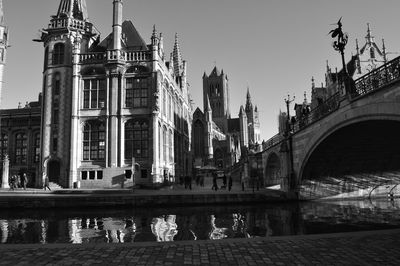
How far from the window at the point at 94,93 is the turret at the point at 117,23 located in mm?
4982

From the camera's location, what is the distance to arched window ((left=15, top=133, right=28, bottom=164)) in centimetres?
5478

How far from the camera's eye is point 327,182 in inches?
1161

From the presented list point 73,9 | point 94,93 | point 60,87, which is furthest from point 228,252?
point 73,9

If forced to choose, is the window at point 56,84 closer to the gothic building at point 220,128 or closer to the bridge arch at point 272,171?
the bridge arch at point 272,171

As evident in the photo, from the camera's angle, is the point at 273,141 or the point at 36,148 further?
the point at 36,148

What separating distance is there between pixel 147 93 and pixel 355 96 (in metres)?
29.0

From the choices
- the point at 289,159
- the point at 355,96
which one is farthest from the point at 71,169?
the point at 355,96

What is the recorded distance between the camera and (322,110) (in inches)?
903

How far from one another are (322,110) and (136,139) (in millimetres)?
24981

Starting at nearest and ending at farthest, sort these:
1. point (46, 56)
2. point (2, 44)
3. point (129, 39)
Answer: point (46, 56) → point (129, 39) → point (2, 44)

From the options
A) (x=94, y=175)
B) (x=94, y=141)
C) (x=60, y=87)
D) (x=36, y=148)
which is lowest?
(x=94, y=175)

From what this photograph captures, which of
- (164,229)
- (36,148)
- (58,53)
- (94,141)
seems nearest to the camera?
(164,229)

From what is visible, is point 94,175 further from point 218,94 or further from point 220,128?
point 218,94

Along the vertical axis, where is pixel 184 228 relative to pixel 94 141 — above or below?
below
